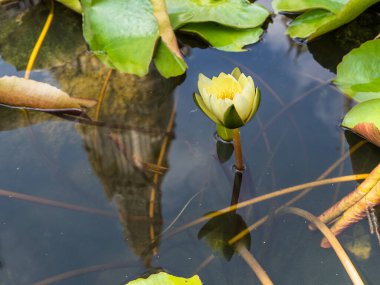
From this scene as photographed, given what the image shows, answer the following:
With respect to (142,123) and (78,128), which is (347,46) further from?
(78,128)

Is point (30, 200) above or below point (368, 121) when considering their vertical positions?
below

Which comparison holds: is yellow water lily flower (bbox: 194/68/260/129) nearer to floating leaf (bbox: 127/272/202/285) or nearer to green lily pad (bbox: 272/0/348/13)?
floating leaf (bbox: 127/272/202/285)

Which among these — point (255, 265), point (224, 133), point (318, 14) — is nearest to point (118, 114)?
point (224, 133)

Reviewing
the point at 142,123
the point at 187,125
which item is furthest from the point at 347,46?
the point at 142,123

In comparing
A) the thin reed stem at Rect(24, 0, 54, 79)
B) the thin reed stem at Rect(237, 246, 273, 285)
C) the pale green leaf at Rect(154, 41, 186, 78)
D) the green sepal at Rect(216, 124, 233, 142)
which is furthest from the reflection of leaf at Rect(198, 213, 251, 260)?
the thin reed stem at Rect(24, 0, 54, 79)

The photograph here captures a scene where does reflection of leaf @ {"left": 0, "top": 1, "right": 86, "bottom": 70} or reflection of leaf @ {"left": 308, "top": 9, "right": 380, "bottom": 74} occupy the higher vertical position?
reflection of leaf @ {"left": 308, "top": 9, "right": 380, "bottom": 74}

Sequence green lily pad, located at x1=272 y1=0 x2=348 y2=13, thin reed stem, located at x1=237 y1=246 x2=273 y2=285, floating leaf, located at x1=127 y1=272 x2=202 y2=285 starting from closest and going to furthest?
1. floating leaf, located at x1=127 y1=272 x2=202 y2=285
2. thin reed stem, located at x1=237 y1=246 x2=273 y2=285
3. green lily pad, located at x1=272 y1=0 x2=348 y2=13

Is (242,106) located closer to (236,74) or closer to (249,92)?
(249,92)
